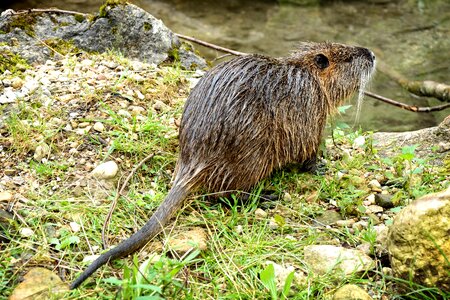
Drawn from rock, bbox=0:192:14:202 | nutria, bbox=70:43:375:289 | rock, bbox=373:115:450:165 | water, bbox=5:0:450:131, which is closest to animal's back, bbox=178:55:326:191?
nutria, bbox=70:43:375:289

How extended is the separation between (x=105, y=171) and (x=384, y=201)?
4.54 ft

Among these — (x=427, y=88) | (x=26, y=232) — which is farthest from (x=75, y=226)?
(x=427, y=88)

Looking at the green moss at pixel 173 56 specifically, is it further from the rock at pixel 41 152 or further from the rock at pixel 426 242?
the rock at pixel 426 242

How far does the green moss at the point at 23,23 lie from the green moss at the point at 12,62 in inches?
12.3

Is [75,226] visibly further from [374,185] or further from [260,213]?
[374,185]

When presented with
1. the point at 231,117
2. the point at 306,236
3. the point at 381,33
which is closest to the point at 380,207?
the point at 306,236

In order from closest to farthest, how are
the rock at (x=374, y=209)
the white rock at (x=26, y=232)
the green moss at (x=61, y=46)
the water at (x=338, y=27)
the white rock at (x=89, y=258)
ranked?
the white rock at (x=89, y=258) < the white rock at (x=26, y=232) < the rock at (x=374, y=209) < the green moss at (x=61, y=46) < the water at (x=338, y=27)

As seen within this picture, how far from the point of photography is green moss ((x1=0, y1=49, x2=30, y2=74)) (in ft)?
11.5

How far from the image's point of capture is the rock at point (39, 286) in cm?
210

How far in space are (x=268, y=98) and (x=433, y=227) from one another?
3.58ft

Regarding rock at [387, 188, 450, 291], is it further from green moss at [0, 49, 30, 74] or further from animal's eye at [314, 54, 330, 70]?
green moss at [0, 49, 30, 74]

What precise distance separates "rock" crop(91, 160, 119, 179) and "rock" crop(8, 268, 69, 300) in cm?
68

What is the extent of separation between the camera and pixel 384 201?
2.79 m

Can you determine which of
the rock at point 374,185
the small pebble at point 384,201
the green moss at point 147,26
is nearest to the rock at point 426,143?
the rock at point 374,185
